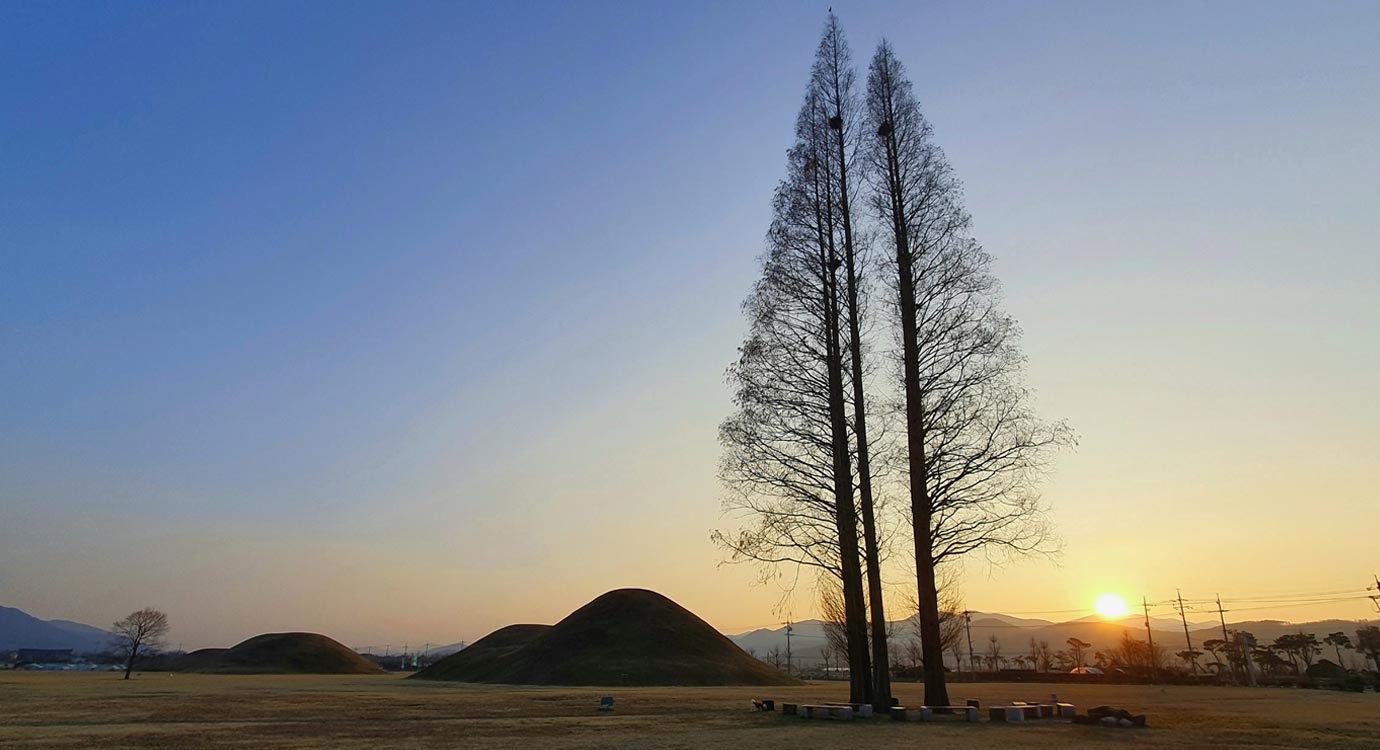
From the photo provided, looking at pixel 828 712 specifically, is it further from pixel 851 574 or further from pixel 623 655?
pixel 623 655

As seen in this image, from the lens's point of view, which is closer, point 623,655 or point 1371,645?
point 623,655

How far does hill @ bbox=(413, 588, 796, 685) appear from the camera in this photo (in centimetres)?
7200

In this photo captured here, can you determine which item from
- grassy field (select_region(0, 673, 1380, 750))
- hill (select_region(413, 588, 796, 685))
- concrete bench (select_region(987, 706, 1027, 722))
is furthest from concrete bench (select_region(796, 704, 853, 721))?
hill (select_region(413, 588, 796, 685))

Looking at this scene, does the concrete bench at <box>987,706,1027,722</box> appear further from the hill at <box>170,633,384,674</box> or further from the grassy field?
the hill at <box>170,633,384,674</box>

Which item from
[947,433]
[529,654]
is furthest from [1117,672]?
[947,433]

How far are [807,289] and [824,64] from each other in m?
9.16

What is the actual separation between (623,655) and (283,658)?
9088 cm

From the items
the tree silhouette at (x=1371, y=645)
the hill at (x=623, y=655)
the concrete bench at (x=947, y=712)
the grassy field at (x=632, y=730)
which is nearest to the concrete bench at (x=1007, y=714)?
the concrete bench at (x=947, y=712)

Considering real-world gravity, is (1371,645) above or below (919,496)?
below

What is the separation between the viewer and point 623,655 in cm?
7831

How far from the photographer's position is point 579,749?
14.7m

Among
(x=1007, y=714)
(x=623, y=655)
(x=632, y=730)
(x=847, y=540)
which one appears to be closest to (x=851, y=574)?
(x=847, y=540)

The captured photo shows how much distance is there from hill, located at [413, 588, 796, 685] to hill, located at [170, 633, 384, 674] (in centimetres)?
5096

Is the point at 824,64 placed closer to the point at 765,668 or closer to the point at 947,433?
the point at 947,433
